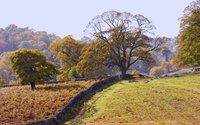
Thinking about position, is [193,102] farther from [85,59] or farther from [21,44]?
[21,44]

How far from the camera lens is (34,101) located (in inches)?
1446

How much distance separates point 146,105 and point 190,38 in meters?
25.5

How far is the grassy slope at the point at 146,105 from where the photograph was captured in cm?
3080

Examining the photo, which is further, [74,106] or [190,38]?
[190,38]

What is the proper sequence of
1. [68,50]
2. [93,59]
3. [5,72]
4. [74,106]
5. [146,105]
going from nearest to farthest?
[146,105] < [74,106] < [93,59] < [68,50] < [5,72]

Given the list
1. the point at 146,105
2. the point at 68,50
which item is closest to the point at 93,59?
the point at 68,50

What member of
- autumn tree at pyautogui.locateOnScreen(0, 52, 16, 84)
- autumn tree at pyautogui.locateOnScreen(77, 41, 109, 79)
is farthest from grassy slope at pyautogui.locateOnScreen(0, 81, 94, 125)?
autumn tree at pyautogui.locateOnScreen(0, 52, 16, 84)

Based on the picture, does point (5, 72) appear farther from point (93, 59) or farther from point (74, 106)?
point (74, 106)

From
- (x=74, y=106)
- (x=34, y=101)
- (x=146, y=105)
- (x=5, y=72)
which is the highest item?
(x=5, y=72)

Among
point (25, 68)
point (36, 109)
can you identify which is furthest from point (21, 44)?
point (36, 109)

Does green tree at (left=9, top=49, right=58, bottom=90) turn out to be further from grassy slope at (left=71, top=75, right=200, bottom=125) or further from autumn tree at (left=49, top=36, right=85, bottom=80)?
autumn tree at (left=49, top=36, right=85, bottom=80)

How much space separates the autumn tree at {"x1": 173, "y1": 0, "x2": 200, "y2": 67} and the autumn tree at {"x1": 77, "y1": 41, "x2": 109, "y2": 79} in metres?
12.2

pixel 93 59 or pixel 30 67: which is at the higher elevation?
pixel 93 59

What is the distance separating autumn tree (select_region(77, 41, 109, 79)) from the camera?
182 feet
